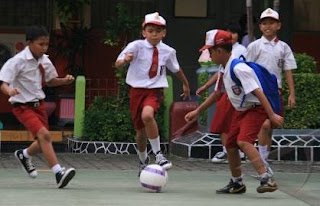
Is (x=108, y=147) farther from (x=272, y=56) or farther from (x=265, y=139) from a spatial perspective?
(x=265, y=139)

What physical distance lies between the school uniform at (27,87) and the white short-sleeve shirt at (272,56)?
8.06 ft

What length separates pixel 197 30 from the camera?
A: 15.1m

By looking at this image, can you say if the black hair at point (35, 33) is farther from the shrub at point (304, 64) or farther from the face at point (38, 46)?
the shrub at point (304, 64)

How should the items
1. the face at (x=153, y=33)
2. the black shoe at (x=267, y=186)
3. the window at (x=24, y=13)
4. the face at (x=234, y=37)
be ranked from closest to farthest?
the black shoe at (x=267, y=186), the face at (x=153, y=33), the face at (x=234, y=37), the window at (x=24, y=13)

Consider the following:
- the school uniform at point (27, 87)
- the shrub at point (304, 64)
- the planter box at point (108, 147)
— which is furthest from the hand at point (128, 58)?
the planter box at point (108, 147)

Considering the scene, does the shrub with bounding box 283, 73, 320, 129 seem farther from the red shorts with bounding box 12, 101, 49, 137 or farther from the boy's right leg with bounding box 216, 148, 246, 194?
the red shorts with bounding box 12, 101, 49, 137

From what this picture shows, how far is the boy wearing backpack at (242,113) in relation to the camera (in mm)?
7641

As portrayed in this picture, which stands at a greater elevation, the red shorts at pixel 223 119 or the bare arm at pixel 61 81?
the bare arm at pixel 61 81

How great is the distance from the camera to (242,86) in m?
7.70

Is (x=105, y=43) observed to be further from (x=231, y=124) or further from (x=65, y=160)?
(x=231, y=124)

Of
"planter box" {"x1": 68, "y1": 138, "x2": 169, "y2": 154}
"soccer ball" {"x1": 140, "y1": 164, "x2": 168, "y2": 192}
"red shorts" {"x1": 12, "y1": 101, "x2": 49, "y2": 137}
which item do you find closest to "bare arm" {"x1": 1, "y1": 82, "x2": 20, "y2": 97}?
"red shorts" {"x1": 12, "y1": 101, "x2": 49, "y2": 137}

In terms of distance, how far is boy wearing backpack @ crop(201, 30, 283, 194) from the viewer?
25.1ft

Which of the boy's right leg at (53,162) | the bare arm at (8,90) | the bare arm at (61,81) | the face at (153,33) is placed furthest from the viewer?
the face at (153,33)

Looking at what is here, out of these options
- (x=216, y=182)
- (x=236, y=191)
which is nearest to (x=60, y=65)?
(x=216, y=182)
